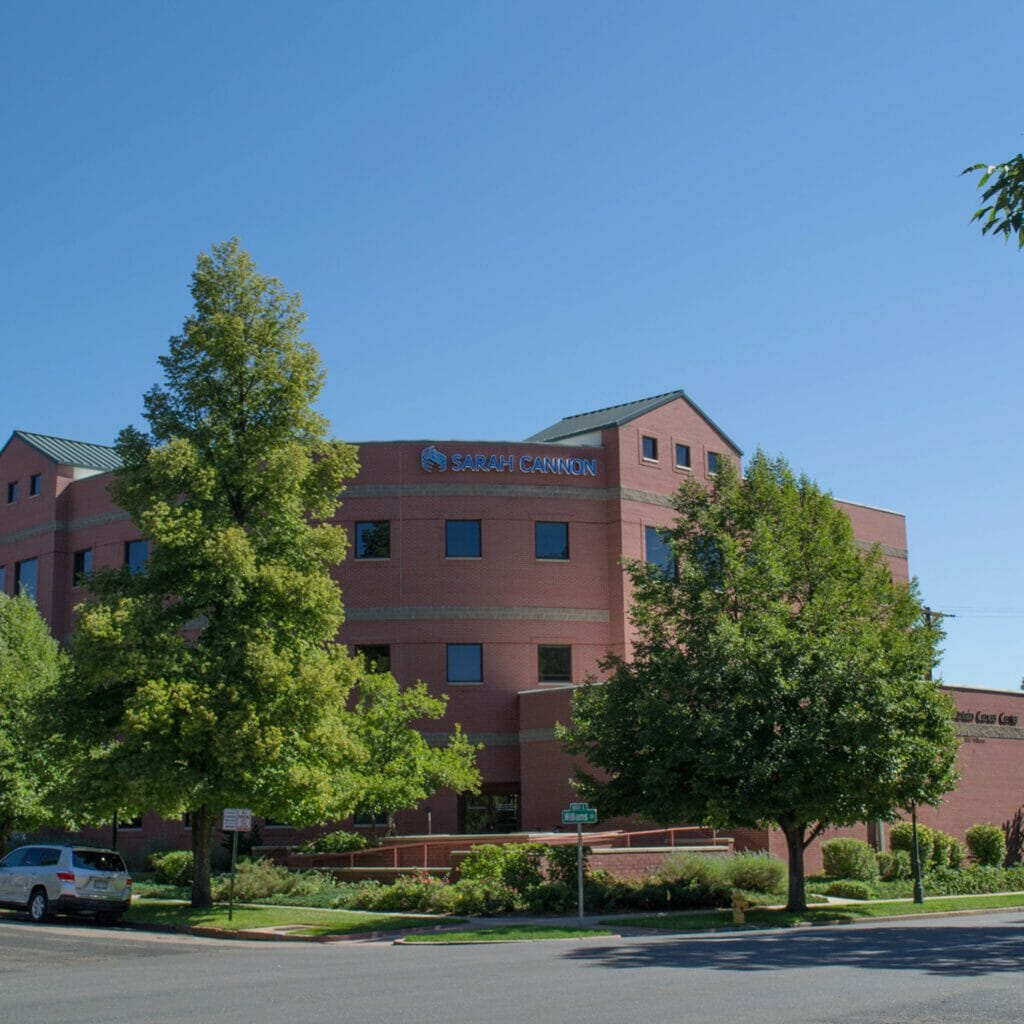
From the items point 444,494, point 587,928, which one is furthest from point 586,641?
point 587,928

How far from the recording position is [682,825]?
1411 inches

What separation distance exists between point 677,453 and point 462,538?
9.38 m

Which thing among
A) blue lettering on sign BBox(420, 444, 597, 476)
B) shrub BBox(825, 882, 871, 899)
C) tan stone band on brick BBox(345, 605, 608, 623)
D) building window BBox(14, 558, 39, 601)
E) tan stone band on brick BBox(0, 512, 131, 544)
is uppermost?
blue lettering on sign BBox(420, 444, 597, 476)

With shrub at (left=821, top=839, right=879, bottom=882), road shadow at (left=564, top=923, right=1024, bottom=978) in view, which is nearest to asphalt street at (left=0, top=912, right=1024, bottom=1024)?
road shadow at (left=564, top=923, right=1024, bottom=978)

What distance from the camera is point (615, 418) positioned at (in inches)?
1873

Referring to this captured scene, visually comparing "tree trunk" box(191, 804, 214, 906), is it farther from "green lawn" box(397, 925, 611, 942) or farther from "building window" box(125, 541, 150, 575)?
"building window" box(125, 541, 150, 575)

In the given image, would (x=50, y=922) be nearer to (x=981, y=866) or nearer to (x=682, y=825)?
(x=682, y=825)

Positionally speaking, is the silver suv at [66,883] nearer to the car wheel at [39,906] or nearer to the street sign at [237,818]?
the car wheel at [39,906]

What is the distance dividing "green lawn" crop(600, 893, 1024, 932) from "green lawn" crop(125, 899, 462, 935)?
447 cm

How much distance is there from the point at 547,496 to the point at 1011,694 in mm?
19651

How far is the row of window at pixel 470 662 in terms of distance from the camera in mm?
43219

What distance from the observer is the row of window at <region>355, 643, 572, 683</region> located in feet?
142

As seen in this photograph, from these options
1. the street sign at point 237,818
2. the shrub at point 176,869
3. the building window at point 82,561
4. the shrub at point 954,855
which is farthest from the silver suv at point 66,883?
the shrub at point 954,855

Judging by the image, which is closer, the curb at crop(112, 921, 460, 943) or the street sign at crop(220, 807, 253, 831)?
the curb at crop(112, 921, 460, 943)
